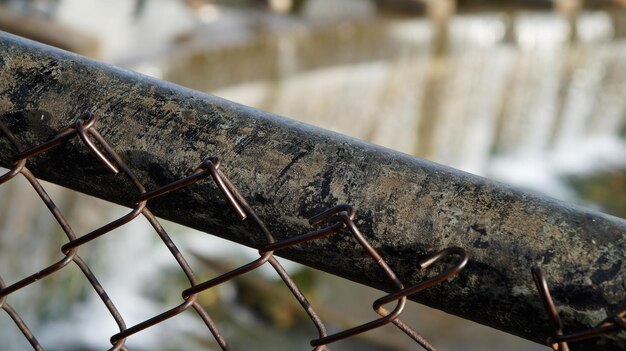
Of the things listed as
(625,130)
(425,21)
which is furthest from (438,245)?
(625,130)

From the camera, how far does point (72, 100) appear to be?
3.19ft

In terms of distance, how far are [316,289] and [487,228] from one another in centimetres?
459

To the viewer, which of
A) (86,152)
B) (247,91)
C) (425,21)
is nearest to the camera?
(86,152)

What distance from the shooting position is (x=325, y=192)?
0.90 meters

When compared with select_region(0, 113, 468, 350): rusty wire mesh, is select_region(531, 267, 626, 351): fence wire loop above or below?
below

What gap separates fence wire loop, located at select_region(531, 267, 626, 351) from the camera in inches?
31.0

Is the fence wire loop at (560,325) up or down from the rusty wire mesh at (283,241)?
down

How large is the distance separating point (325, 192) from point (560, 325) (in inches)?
9.7

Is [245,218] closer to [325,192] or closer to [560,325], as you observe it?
[325,192]

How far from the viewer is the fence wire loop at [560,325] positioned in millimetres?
788

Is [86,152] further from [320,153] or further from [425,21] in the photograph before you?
[425,21]

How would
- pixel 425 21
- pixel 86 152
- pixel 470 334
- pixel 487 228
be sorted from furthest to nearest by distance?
pixel 425 21
pixel 470 334
pixel 86 152
pixel 487 228

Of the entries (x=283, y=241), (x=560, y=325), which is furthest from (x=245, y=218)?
(x=560, y=325)

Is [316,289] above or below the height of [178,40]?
below
